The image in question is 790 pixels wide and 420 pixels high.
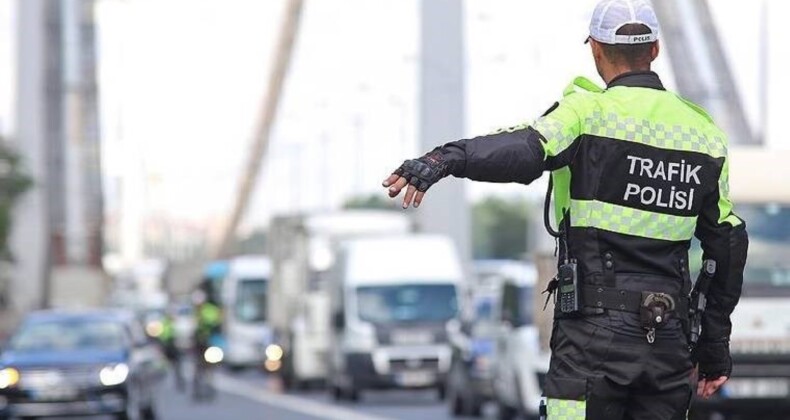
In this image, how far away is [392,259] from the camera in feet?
107

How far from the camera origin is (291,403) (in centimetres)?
3152

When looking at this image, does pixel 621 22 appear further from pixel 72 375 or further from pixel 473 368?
pixel 473 368

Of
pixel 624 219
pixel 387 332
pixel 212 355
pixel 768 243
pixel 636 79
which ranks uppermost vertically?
pixel 636 79

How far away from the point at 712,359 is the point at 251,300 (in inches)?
1804

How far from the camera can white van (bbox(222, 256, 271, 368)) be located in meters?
51.6

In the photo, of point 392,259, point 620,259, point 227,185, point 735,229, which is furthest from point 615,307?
point 227,185

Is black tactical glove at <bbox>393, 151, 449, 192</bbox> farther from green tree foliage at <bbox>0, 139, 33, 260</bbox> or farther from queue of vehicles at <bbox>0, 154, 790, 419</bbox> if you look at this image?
green tree foliage at <bbox>0, 139, 33, 260</bbox>

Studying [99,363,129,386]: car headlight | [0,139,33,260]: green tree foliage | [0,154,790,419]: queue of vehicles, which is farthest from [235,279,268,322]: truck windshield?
[99,363,129,386]: car headlight

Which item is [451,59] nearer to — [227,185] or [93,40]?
[93,40]

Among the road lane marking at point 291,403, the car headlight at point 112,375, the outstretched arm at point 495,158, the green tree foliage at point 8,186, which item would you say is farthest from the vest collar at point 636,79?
the green tree foliage at point 8,186

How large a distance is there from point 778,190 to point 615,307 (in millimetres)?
13423

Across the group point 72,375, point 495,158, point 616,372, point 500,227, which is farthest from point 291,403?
point 500,227

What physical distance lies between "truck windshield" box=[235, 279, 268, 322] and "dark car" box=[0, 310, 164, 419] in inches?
1100

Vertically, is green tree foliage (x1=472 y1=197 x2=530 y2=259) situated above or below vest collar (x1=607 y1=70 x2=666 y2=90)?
below
